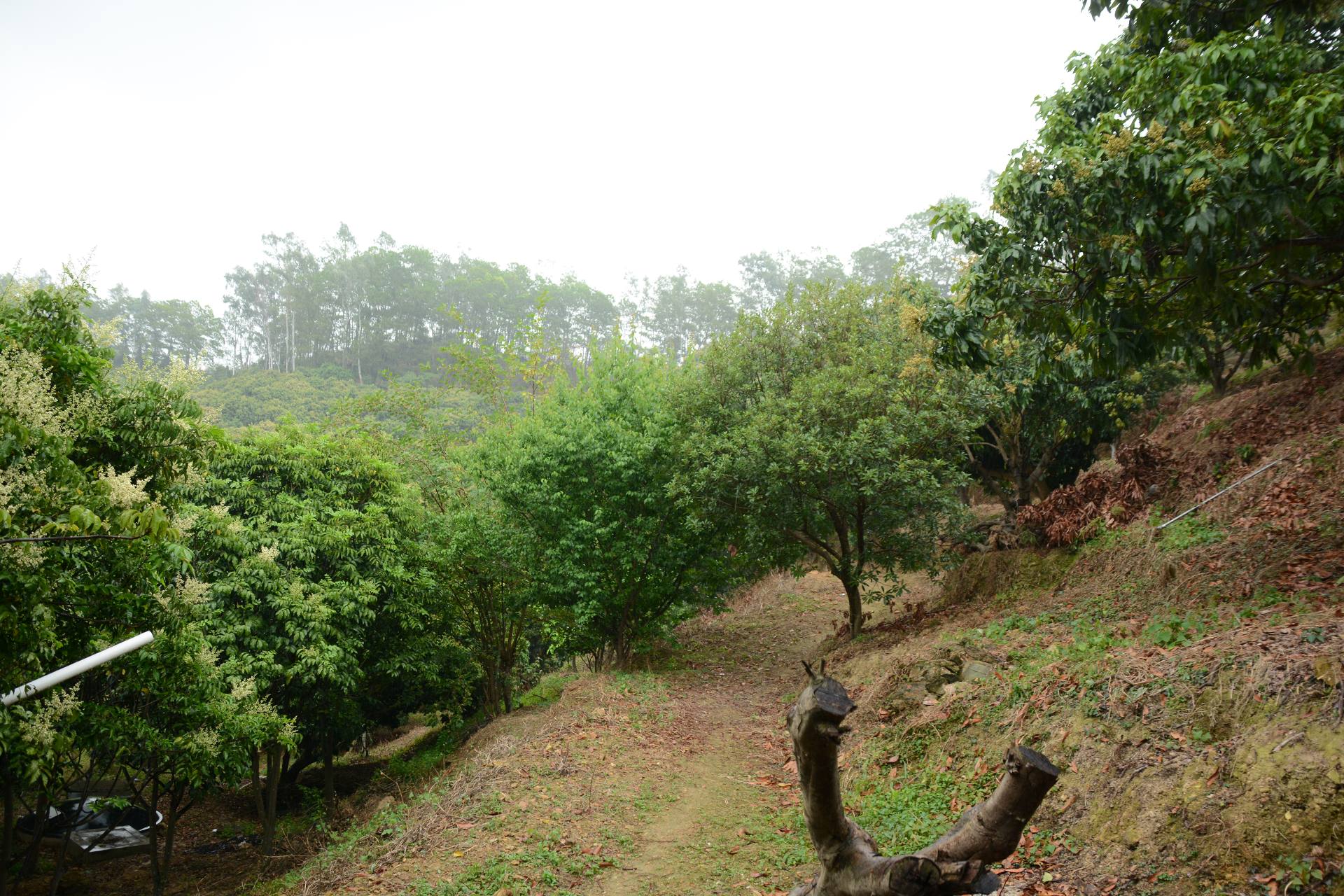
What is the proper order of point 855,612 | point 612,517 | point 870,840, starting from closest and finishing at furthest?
point 870,840
point 855,612
point 612,517

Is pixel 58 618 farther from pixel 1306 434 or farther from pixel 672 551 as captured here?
pixel 1306 434

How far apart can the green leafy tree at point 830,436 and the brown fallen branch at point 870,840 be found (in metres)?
8.78

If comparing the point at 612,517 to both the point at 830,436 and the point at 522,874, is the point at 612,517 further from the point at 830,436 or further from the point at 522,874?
the point at 522,874

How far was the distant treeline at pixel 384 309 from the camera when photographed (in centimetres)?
6544

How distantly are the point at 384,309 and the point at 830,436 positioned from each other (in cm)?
6578

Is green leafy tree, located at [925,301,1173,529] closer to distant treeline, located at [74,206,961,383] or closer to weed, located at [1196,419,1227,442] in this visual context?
weed, located at [1196,419,1227,442]

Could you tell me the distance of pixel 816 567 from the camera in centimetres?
1925

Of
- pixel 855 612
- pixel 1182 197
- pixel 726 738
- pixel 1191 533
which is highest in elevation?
pixel 1182 197

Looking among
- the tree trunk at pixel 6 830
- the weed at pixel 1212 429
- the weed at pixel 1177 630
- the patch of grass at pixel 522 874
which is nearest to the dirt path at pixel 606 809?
the patch of grass at pixel 522 874

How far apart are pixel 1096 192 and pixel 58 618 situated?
1011cm

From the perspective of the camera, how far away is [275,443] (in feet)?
45.9

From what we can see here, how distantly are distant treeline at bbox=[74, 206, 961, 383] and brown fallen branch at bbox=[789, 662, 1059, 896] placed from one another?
60323mm

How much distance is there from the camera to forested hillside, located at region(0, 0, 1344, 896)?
207 inches

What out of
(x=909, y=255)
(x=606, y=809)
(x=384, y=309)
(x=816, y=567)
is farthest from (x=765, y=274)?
(x=606, y=809)
